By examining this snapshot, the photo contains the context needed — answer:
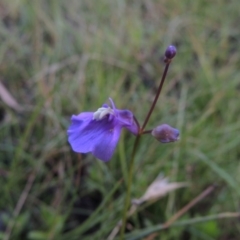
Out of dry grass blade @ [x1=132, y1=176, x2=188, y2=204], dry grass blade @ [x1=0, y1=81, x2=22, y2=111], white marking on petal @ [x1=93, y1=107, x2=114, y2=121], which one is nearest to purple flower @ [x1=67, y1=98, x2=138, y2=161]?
white marking on petal @ [x1=93, y1=107, x2=114, y2=121]

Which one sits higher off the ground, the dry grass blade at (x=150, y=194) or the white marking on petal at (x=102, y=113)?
the white marking on petal at (x=102, y=113)

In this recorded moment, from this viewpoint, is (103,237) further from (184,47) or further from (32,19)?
(32,19)

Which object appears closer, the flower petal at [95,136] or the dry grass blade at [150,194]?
the flower petal at [95,136]

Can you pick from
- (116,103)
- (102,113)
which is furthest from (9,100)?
(102,113)

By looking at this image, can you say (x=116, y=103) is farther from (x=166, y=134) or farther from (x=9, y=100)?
(x=166, y=134)

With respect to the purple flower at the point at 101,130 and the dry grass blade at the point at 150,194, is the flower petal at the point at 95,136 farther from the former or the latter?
the dry grass blade at the point at 150,194

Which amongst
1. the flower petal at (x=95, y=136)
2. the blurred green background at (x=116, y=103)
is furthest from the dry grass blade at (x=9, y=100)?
the flower petal at (x=95, y=136)
